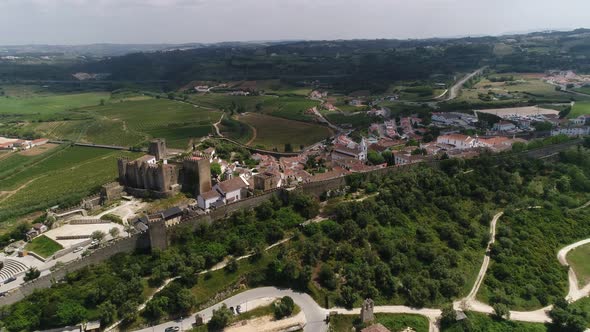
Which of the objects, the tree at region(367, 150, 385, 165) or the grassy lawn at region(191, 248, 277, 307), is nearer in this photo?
the grassy lawn at region(191, 248, 277, 307)

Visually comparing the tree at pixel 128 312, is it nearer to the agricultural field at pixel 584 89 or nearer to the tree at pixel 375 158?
the tree at pixel 375 158

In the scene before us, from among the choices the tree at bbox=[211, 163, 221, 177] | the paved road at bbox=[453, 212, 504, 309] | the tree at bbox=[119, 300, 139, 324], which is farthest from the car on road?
the paved road at bbox=[453, 212, 504, 309]

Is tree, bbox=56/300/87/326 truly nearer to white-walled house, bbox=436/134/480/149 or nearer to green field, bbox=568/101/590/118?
white-walled house, bbox=436/134/480/149

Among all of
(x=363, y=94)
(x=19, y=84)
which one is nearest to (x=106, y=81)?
(x=19, y=84)

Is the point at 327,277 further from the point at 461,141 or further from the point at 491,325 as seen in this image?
the point at 461,141

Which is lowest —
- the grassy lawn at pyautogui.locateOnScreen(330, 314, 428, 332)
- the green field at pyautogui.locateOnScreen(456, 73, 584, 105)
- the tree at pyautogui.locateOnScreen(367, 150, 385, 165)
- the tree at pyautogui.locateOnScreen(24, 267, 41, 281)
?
the grassy lawn at pyautogui.locateOnScreen(330, 314, 428, 332)

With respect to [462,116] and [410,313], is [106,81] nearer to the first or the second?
[462,116]

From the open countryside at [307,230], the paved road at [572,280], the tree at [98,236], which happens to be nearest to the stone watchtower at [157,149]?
the open countryside at [307,230]

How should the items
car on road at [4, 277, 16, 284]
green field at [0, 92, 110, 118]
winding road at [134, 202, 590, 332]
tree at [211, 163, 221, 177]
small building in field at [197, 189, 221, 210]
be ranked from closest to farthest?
winding road at [134, 202, 590, 332], car on road at [4, 277, 16, 284], small building in field at [197, 189, 221, 210], tree at [211, 163, 221, 177], green field at [0, 92, 110, 118]
